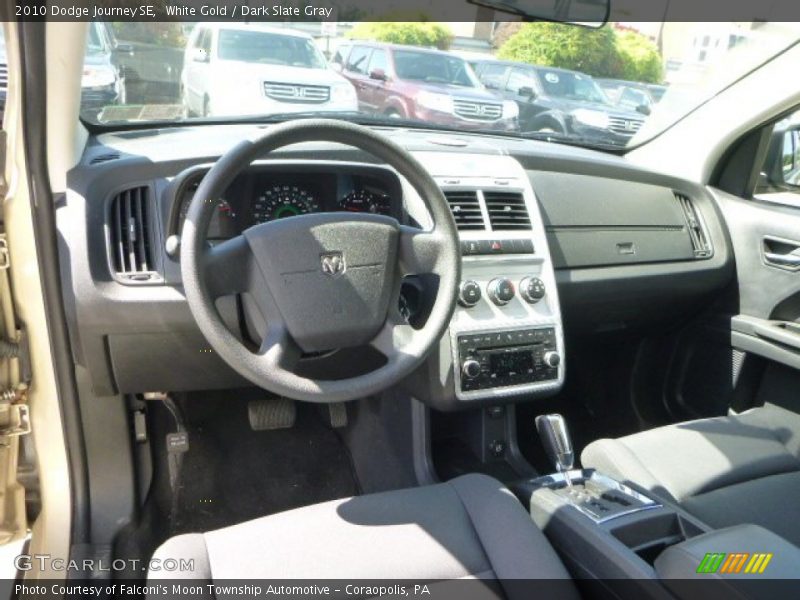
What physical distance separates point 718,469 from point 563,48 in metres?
2.40

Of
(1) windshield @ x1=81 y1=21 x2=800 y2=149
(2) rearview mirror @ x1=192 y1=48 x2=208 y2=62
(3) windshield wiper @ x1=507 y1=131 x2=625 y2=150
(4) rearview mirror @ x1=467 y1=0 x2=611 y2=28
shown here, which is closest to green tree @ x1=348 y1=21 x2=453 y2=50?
(1) windshield @ x1=81 y1=21 x2=800 y2=149

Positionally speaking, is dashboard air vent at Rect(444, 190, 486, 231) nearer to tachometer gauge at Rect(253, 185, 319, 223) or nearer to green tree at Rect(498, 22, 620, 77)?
tachometer gauge at Rect(253, 185, 319, 223)

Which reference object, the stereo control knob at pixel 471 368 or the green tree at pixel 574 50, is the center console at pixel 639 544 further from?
the green tree at pixel 574 50

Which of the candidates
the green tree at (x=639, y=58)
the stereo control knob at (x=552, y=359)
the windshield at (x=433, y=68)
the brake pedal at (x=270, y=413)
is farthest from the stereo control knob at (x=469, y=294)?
the green tree at (x=639, y=58)

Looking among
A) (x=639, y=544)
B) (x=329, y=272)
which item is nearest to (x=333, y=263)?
(x=329, y=272)

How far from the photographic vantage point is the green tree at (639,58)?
409cm

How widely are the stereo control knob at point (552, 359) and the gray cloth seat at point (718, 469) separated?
289 mm

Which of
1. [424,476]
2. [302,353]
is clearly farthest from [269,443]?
[302,353]

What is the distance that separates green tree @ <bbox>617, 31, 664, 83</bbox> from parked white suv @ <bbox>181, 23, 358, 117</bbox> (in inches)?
79.0

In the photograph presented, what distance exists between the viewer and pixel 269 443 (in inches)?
109

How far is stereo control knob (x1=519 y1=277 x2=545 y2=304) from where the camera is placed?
7.14 ft

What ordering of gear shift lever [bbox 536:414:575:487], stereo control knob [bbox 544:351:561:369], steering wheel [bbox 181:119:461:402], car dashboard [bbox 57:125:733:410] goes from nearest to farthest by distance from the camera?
steering wheel [bbox 181:119:461:402], car dashboard [bbox 57:125:733:410], gear shift lever [bbox 536:414:575:487], stereo control knob [bbox 544:351:561:369]

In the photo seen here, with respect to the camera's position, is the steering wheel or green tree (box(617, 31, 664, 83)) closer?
the steering wheel

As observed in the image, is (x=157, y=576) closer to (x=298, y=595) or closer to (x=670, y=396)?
(x=298, y=595)
